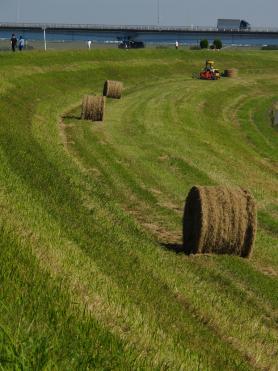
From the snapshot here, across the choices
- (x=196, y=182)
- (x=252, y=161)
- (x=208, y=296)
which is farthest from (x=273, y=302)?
(x=252, y=161)

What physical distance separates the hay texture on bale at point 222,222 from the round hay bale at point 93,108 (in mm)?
19375

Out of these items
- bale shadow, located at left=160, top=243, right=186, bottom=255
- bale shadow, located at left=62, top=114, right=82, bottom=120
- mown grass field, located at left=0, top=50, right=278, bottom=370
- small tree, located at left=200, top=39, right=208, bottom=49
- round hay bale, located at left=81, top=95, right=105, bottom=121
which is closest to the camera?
mown grass field, located at left=0, top=50, right=278, bottom=370

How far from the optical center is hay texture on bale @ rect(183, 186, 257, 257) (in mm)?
14945

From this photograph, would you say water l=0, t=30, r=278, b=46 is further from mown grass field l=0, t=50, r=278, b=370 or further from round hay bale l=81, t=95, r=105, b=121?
round hay bale l=81, t=95, r=105, b=121

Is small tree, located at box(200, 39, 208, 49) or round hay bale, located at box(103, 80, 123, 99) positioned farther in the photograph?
small tree, located at box(200, 39, 208, 49)

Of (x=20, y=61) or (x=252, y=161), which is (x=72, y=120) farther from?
(x=20, y=61)

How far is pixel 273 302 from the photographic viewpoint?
13.5 meters

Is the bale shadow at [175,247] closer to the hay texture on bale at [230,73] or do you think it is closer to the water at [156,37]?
the hay texture on bale at [230,73]

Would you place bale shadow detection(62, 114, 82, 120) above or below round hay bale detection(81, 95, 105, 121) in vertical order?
below

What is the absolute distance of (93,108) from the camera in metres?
34.2

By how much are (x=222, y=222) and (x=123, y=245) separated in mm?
2460

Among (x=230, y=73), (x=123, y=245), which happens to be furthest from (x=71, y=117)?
(x=230, y=73)

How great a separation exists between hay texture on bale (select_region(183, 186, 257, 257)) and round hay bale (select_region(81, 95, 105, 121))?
1938 centimetres

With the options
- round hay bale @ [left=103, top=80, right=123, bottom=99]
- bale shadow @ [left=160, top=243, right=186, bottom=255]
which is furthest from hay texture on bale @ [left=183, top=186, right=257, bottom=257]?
round hay bale @ [left=103, top=80, right=123, bottom=99]
